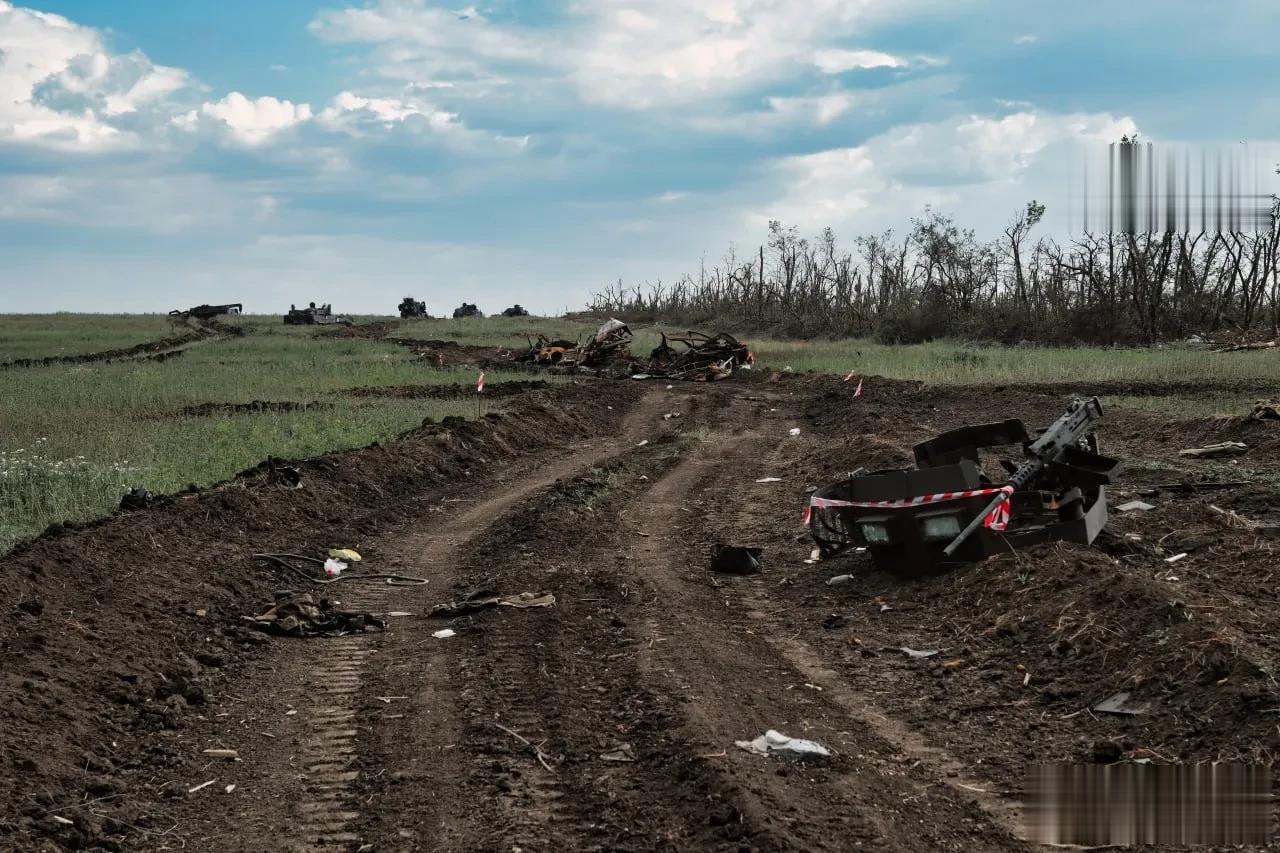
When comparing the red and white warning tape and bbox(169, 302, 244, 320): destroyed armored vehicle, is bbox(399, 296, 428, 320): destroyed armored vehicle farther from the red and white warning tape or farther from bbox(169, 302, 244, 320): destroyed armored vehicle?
the red and white warning tape

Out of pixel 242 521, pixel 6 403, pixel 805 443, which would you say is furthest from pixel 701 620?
pixel 6 403

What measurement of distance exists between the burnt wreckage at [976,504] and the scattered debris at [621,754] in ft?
13.0

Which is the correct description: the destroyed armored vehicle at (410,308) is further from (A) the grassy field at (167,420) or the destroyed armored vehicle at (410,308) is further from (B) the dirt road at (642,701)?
(B) the dirt road at (642,701)

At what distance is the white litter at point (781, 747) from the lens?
18.6 feet

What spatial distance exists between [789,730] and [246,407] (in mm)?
19888

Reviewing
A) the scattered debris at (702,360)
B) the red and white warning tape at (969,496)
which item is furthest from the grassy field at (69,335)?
the red and white warning tape at (969,496)

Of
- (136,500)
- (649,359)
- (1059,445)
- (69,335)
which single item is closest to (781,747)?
(1059,445)

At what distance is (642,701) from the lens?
651 centimetres

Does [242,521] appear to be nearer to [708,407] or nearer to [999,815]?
[999,815]

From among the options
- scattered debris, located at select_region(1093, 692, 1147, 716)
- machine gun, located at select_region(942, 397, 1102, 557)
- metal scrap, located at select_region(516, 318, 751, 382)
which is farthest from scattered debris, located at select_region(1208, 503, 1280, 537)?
metal scrap, located at select_region(516, 318, 751, 382)

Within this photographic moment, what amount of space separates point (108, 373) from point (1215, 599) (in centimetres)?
3372

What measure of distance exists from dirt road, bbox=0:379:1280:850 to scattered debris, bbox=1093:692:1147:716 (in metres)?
0.11

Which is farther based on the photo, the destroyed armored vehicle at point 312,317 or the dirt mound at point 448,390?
the destroyed armored vehicle at point 312,317

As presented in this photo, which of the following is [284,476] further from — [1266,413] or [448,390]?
[448,390]
